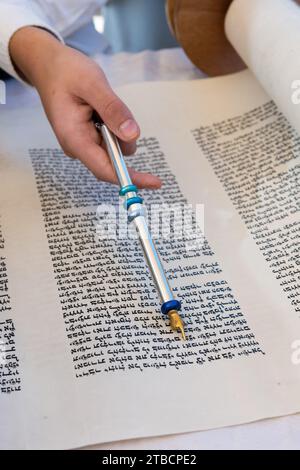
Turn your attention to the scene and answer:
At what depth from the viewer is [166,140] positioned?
0.61m

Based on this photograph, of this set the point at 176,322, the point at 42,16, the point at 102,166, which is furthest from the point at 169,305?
the point at 42,16

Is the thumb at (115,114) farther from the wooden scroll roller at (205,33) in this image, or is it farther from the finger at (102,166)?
the wooden scroll roller at (205,33)

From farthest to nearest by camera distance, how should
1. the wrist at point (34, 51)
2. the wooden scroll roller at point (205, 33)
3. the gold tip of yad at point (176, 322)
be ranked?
the wooden scroll roller at point (205, 33), the wrist at point (34, 51), the gold tip of yad at point (176, 322)

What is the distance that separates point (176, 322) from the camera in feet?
1.35

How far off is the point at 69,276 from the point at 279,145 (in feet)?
0.79

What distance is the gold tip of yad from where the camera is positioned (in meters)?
Answer: 0.41

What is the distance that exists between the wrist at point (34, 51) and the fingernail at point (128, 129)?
0.10 m

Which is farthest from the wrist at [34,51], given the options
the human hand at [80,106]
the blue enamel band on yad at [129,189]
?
the blue enamel band on yad at [129,189]

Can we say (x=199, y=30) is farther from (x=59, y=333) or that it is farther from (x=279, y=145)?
(x=59, y=333)

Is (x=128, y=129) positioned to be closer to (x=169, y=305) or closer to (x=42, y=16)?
(x=169, y=305)

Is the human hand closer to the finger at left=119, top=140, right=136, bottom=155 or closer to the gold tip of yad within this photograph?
the finger at left=119, top=140, right=136, bottom=155

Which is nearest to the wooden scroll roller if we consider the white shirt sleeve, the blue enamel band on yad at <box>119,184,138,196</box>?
the white shirt sleeve

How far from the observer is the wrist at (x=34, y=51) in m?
0.53

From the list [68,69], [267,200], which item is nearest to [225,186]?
[267,200]
